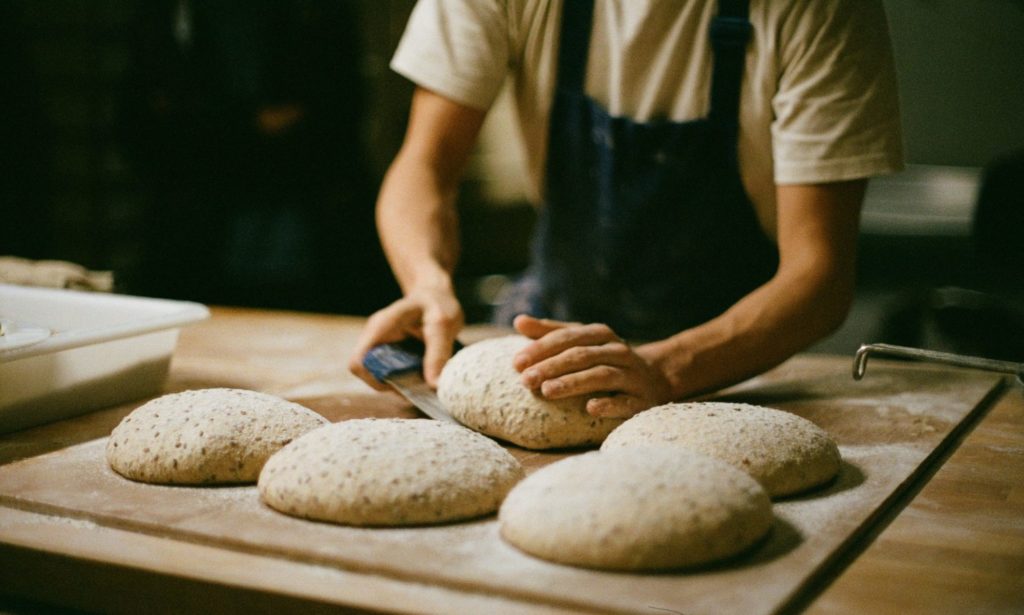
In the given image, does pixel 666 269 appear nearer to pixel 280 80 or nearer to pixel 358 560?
pixel 358 560

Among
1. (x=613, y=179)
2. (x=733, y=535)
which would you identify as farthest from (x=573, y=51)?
(x=733, y=535)

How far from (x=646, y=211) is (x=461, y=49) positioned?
46 centimetres

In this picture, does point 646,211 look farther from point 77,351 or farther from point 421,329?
point 77,351

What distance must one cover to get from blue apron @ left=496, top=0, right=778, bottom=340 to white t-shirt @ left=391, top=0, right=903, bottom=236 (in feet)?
0.09

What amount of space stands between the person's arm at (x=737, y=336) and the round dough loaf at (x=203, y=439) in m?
0.31

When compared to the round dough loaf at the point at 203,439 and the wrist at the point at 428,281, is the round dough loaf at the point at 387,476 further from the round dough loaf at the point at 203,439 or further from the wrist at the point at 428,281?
the wrist at the point at 428,281

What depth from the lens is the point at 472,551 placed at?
0.91 metres

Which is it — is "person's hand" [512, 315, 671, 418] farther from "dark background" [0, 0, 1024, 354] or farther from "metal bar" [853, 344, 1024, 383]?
"dark background" [0, 0, 1024, 354]

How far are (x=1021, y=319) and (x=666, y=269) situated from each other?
1.39 m

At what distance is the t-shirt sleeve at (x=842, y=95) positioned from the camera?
160 cm

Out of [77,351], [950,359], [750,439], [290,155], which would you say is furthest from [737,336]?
[290,155]

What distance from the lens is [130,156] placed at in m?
3.71

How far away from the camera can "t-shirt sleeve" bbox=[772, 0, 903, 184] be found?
62.8 inches

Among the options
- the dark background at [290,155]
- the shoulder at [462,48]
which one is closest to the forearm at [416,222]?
the shoulder at [462,48]
